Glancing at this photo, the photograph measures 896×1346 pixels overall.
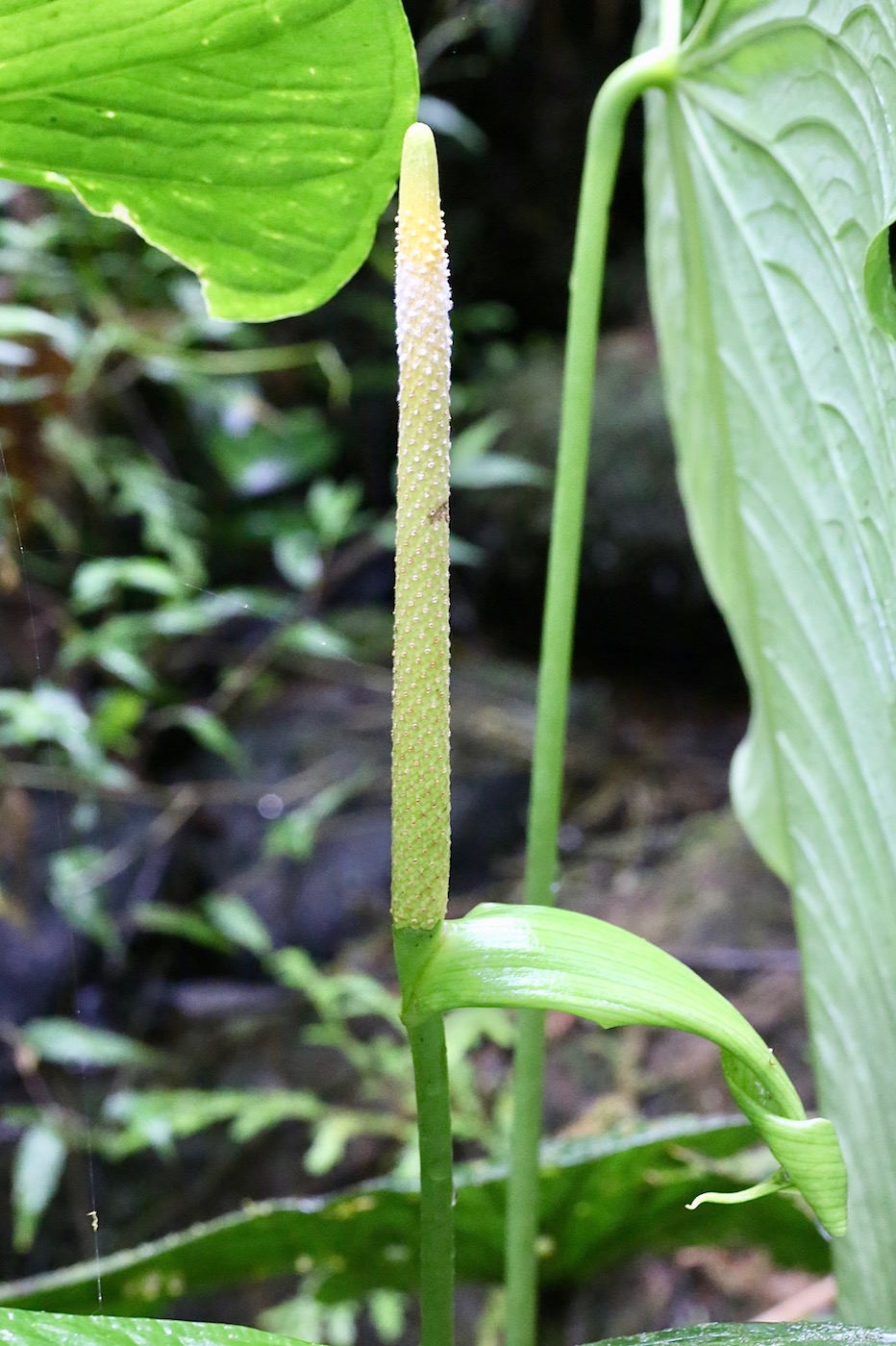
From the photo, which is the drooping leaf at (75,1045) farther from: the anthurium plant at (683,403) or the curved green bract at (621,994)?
the curved green bract at (621,994)

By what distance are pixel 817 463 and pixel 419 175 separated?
215 mm

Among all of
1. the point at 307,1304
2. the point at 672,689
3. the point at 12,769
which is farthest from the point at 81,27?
the point at 672,689

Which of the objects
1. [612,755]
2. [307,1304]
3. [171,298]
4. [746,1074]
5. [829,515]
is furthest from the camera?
[612,755]

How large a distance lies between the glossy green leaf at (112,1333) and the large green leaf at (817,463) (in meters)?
0.28

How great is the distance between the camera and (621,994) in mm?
260

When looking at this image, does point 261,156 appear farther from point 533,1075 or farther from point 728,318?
point 533,1075

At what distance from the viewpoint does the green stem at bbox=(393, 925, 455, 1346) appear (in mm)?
290

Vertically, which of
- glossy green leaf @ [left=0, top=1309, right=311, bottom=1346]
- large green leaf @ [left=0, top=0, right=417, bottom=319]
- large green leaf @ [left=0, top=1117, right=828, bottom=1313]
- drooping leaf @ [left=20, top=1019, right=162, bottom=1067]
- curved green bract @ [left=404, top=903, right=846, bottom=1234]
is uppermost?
large green leaf @ [left=0, top=0, right=417, bottom=319]

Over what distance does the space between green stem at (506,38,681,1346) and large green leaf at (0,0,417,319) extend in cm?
9

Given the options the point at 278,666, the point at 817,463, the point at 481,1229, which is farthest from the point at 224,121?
the point at 278,666

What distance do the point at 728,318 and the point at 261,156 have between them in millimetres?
208

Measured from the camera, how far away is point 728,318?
47 cm

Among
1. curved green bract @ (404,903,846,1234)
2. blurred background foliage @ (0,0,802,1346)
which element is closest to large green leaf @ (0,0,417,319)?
curved green bract @ (404,903,846,1234)

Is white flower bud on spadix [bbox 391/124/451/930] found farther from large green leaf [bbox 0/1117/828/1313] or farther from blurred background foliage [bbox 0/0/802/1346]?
blurred background foliage [bbox 0/0/802/1346]
